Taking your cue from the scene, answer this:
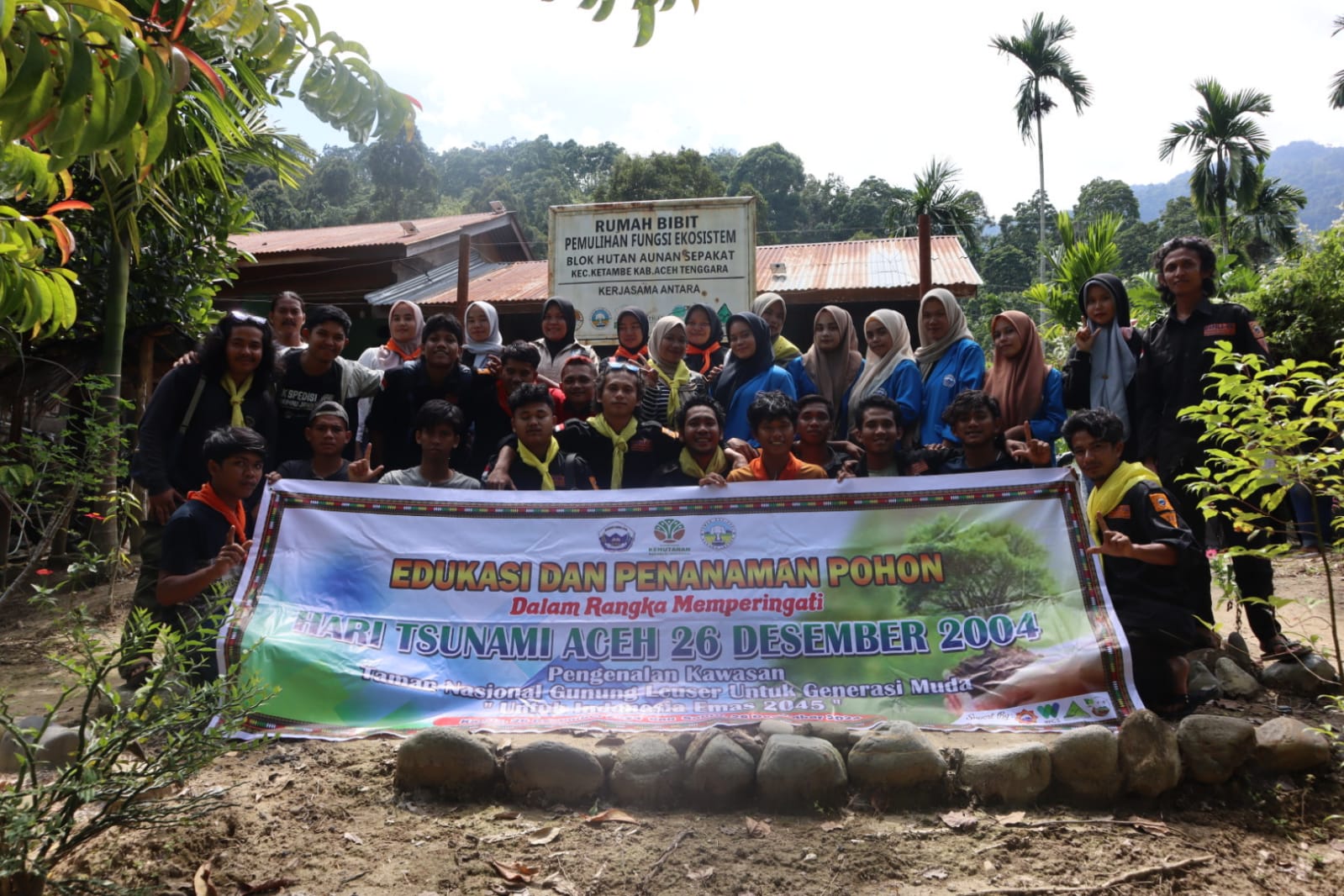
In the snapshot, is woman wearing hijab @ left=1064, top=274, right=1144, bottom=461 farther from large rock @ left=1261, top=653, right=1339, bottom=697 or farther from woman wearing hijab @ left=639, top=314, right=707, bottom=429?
woman wearing hijab @ left=639, top=314, right=707, bottom=429

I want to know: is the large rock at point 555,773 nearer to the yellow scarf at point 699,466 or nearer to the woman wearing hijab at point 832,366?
the yellow scarf at point 699,466

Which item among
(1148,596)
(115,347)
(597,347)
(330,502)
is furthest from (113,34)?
(597,347)

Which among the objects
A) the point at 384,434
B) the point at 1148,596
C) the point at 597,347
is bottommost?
the point at 1148,596

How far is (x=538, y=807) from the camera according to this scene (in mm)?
3041

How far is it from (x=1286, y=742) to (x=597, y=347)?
7217 millimetres

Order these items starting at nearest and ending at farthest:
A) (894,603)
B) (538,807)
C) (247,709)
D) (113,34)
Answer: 1. (113,34)
2. (247,709)
3. (538,807)
4. (894,603)

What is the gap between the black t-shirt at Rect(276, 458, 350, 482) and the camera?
4.28 metres

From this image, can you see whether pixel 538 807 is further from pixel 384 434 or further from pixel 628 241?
pixel 628 241

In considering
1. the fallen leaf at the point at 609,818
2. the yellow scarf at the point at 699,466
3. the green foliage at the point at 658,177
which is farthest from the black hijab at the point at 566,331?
the green foliage at the point at 658,177

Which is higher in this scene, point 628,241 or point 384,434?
point 628,241

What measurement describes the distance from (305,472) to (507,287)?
10.4m

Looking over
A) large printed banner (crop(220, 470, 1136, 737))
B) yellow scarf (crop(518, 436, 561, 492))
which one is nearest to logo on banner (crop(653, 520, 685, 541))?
large printed banner (crop(220, 470, 1136, 737))

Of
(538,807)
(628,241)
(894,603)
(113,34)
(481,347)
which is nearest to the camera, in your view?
(113,34)

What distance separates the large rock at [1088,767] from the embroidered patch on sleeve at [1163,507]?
1.11 meters
